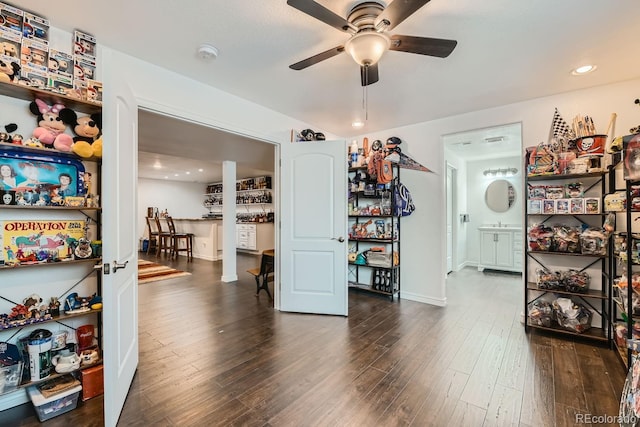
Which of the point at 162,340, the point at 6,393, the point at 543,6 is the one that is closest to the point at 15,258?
the point at 6,393

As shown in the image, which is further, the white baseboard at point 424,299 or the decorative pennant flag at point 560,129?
the white baseboard at point 424,299

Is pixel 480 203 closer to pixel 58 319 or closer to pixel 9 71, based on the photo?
pixel 58 319

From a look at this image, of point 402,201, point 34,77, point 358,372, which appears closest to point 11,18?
point 34,77

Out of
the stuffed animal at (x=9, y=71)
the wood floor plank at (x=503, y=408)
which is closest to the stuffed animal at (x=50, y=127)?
the stuffed animal at (x=9, y=71)

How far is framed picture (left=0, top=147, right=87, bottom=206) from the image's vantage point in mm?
1658

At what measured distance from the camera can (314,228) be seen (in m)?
3.35

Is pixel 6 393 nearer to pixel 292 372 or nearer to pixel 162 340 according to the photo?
pixel 162 340

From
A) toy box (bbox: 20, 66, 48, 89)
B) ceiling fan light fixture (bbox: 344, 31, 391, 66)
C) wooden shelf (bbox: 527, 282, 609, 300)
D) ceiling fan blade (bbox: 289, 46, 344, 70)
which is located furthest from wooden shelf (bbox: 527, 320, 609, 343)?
toy box (bbox: 20, 66, 48, 89)

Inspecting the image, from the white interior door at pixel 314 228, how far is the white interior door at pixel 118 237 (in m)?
1.68

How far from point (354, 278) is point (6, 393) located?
3.64m

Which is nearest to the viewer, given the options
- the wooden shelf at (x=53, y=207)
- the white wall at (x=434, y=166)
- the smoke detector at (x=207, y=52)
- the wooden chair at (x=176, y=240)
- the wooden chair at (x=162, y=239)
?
the wooden shelf at (x=53, y=207)

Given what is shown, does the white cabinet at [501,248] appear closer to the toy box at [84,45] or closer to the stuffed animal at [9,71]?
the toy box at [84,45]

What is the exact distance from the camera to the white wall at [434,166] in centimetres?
294
